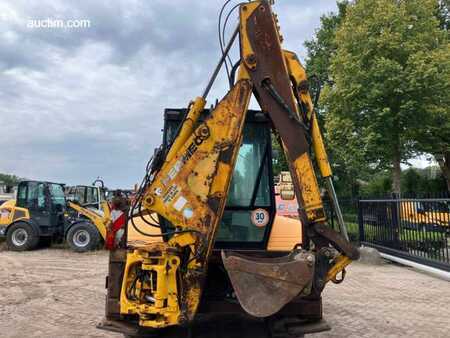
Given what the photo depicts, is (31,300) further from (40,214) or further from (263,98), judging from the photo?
(40,214)

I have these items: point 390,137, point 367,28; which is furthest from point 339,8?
point 390,137

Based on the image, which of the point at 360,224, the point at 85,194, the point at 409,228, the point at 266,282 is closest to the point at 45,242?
the point at 85,194

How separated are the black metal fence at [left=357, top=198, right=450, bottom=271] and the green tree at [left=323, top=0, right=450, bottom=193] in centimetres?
651

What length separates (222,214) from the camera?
144 inches

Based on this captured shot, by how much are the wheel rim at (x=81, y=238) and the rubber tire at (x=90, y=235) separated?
61mm

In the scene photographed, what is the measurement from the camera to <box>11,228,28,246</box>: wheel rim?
12.2 m

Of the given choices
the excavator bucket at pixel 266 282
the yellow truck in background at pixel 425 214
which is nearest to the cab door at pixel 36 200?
the yellow truck in background at pixel 425 214

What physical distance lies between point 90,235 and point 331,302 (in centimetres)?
825

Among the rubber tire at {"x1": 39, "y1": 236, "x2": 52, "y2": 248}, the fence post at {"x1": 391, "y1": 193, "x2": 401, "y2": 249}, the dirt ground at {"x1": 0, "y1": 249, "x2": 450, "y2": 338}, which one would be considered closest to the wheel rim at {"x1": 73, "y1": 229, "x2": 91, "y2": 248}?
the rubber tire at {"x1": 39, "y1": 236, "x2": 52, "y2": 248}

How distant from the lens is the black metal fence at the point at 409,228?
8.25 m

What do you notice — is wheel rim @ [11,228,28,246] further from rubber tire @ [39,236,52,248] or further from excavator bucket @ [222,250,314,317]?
excavator bucket @ [222,250,314,317]

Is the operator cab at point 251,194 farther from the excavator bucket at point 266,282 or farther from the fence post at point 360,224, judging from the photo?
the fence post at point 360,224

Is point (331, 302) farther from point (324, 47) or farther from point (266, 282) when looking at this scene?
point (324, 47)

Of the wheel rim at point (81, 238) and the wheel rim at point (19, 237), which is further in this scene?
the wheel rim at point (19, 237)
